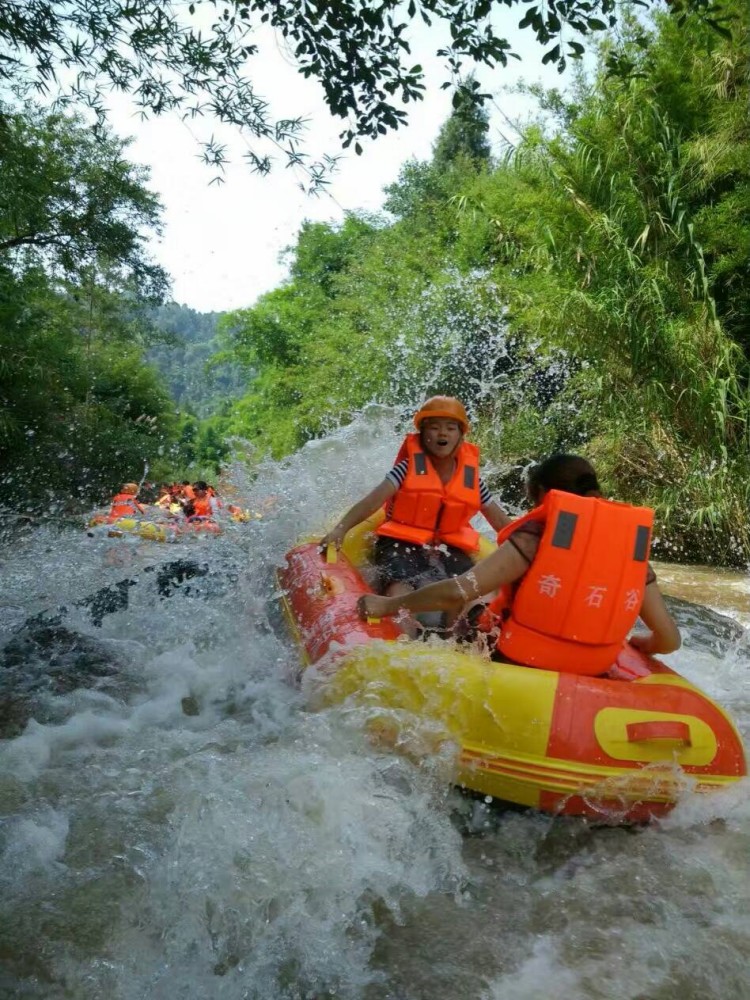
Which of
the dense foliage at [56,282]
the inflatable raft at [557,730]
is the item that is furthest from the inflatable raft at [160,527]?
the inflatable raft at [557,730]

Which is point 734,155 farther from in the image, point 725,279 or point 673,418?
point 673,418

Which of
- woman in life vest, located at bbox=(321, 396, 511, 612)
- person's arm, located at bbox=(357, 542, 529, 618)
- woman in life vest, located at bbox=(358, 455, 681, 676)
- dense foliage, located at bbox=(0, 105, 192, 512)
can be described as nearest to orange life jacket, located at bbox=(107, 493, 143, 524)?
dense foliage, located at bbox=(0, 105, 192, 512)

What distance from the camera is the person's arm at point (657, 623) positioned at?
2844mm

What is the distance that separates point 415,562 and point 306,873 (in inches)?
76.4

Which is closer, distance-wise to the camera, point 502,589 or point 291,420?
point 502,589

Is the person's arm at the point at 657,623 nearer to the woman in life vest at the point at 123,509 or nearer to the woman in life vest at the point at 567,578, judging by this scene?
the woman in life vest at the point at 567,578

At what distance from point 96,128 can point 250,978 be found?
4798 millimetres

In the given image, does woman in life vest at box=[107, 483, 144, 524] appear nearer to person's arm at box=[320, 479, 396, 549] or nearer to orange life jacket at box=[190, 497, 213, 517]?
orange life jacket at box=[190, 497, 213, 517]

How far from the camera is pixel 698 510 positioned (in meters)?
7.89

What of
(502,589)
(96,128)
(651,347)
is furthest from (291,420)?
(502,589)

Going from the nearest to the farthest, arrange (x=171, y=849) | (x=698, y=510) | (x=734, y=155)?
(x=171, y=849), (x=698, y=510), (x=734, y=155)

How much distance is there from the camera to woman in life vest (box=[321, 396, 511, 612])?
401cm

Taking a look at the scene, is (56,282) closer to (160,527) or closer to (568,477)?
(160,527)

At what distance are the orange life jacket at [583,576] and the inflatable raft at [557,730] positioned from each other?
0.14 m
